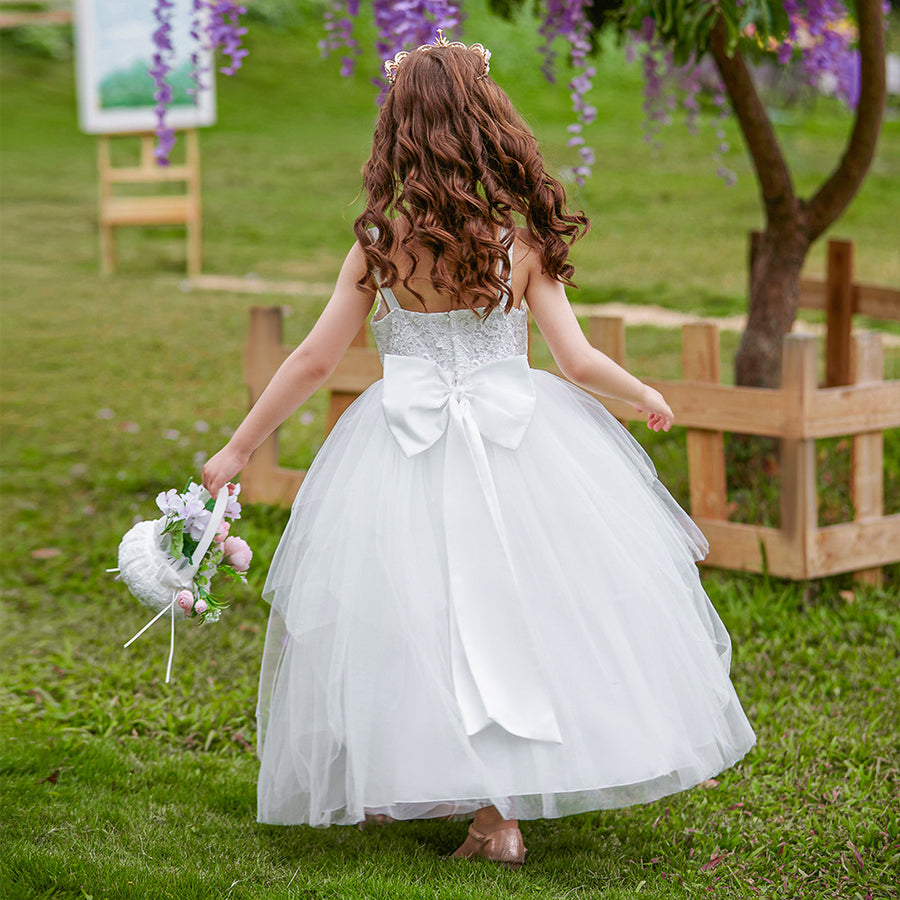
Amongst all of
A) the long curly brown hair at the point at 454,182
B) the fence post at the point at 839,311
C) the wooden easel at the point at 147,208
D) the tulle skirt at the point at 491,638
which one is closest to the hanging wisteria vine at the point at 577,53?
the long curly brown hair at the point at 454,182

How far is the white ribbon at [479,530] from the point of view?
257 cm

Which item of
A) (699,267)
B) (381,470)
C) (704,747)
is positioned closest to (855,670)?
(704,747)

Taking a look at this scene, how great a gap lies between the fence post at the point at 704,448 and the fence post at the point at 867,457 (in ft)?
1.57

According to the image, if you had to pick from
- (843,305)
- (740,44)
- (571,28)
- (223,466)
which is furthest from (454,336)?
(843,305)

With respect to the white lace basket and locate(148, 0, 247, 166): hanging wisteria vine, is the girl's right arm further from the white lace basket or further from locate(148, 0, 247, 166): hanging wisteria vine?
locate(148, 0, 247, 166): hanging wisteria vine

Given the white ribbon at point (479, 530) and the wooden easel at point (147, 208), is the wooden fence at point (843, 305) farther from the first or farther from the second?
the wooden easel at point (147, 208)

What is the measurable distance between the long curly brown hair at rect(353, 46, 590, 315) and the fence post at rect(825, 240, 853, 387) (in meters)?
3.61

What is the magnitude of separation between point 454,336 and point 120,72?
1003 cm

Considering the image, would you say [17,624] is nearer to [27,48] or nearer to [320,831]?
[320,831]

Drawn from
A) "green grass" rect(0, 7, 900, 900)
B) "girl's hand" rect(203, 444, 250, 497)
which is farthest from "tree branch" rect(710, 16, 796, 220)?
"girl's hand" rect(203, 444, 250, 497)

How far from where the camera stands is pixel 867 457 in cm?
452

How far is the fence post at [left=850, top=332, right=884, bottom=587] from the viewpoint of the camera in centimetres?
450

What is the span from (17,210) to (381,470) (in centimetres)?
1351

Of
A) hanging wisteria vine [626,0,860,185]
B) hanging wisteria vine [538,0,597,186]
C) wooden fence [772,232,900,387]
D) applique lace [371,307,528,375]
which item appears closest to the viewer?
applique lace [371,307,528,375]
